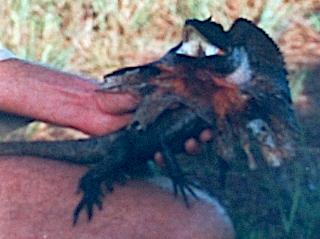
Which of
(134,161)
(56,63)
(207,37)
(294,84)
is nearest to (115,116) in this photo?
(134,161)

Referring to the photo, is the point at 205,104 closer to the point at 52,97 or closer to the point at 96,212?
the point at 96,212

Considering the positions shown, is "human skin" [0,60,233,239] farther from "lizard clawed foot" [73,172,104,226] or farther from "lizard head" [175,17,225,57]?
"lizard head" [175,17,225,57]

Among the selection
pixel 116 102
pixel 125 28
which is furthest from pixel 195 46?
pixel 125 28

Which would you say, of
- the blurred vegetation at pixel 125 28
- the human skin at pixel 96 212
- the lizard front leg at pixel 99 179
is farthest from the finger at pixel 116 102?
the blurred vegetation at pixel 125 28

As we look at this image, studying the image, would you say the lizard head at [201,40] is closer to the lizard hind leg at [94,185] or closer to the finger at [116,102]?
the finger at [116,102]

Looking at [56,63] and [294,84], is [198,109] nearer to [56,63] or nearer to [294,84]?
[294,84]

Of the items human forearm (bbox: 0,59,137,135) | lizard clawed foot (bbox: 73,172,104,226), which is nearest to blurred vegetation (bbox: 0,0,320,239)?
human forearm (bbox: 0,59,137,135)

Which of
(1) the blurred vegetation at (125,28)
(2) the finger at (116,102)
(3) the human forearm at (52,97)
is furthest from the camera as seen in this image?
(1) the blurred vegetation at (125,28)
